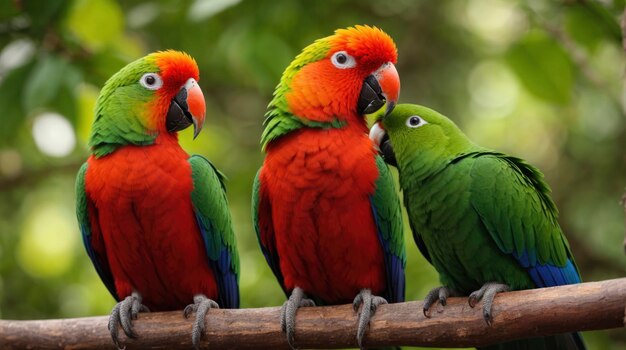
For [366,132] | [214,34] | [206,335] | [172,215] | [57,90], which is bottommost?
[206,335]

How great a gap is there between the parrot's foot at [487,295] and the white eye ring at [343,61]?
125cm

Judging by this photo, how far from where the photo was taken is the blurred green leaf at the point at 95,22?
4898 mm

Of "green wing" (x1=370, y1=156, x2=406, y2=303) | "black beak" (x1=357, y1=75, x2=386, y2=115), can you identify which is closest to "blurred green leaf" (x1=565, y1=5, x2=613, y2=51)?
"black beak" (x1=357, y1=75, x2=386, y2=115)

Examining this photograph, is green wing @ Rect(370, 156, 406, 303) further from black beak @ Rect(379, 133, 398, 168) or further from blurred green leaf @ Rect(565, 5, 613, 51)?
blurred green leaf @ Rect(565, 5, 613, 51)

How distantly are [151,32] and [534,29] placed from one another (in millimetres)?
3083

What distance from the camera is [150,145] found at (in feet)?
12.7

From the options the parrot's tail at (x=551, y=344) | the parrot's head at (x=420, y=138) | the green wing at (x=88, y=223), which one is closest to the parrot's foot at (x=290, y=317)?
the parrot's head at (x=420, y=138)

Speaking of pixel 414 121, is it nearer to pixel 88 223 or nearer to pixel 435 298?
pixel 435 298

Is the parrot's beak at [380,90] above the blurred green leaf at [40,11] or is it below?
below

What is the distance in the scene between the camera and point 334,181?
368 cm

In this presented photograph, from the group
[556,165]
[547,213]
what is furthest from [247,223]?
[547,213]

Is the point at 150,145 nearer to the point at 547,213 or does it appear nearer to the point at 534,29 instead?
the point at 547,213

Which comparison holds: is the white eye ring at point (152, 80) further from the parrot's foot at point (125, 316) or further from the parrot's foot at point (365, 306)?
the parrot's foot at point (365, 306)

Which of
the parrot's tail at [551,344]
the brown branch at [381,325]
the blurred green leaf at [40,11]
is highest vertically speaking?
the blurred green leaf at [40,11]
